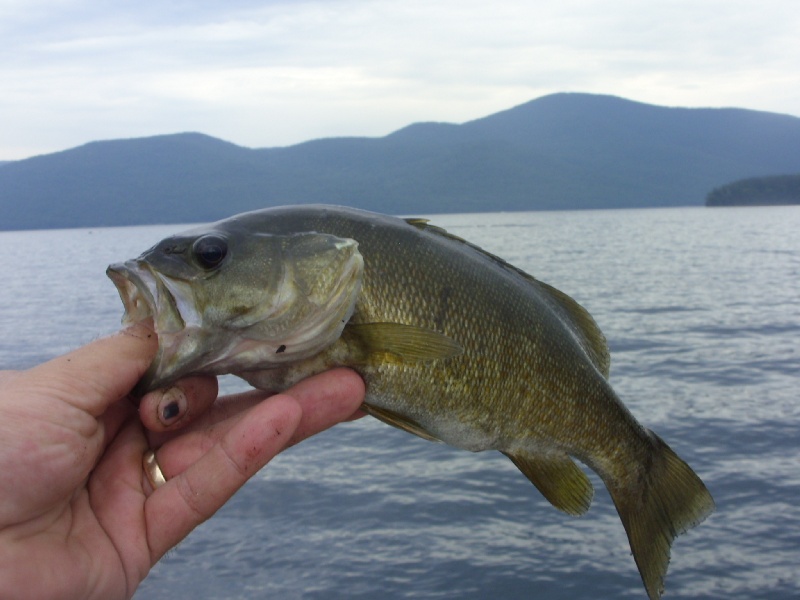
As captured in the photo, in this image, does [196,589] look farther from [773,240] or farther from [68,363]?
[773,240]

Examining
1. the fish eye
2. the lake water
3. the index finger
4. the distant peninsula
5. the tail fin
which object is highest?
the distant peninsula

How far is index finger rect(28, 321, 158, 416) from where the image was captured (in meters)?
2.91

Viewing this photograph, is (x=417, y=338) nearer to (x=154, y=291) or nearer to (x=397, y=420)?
(x=397, y=420)

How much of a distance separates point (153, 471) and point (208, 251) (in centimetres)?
111

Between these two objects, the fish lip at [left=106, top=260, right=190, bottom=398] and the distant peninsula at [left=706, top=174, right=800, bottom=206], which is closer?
the fish lip at [left=106, top=260, right=190, bottom=398]

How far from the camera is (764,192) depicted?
16975 centimetres

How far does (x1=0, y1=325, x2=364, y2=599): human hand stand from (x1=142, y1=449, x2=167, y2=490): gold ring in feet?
0.09

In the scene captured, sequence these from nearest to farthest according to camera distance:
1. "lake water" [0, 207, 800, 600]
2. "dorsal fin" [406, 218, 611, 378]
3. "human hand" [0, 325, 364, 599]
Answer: "human hand" [0, 325, 364, 599], "dorsal fin" [406, 218, 611, 378], "lake water" [0, 207, 800, 600]

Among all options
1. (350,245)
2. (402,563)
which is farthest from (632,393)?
(350,245)

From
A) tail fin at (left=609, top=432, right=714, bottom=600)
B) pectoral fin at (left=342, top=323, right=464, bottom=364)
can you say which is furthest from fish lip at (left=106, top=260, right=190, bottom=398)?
tail fin at (left=609, top=432, right=714, bottom=600)

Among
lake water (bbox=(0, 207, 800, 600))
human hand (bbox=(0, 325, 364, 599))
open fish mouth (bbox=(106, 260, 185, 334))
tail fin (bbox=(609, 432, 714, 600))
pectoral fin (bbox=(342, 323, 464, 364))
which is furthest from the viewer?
lake water (bbox=(0, 207, 800, 600))

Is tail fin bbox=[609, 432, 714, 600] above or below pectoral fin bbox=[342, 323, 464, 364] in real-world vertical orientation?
below

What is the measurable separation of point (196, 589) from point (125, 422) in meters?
6.42

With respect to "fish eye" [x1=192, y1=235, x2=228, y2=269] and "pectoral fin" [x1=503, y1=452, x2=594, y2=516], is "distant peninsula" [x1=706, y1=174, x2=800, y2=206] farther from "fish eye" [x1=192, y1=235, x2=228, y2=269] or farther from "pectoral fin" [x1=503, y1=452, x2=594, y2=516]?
"fish eye" [x1=192, y1=235, x2=228, y2=269]
